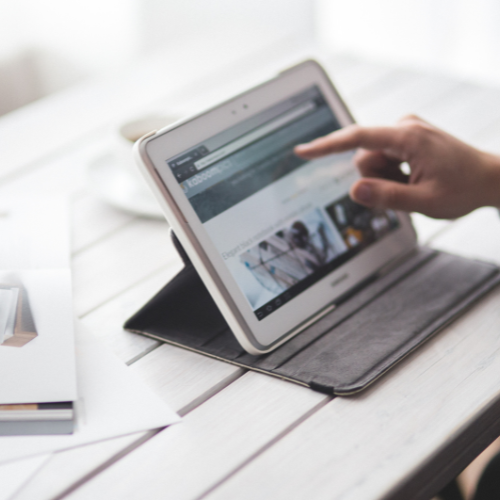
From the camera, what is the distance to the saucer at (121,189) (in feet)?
2.85

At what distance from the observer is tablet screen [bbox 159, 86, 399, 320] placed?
0.61 metres

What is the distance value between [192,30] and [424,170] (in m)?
2.79

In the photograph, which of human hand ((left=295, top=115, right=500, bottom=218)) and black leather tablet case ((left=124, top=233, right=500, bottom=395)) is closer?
black leather tablet case ((left=124, top=233, right=500, bottom=395))

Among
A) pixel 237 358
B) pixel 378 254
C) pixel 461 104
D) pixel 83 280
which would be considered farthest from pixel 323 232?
pixel 461 104

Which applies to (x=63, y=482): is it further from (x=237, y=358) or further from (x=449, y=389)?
(x=449, y=389)

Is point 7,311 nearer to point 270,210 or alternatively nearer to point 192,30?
point 270,210

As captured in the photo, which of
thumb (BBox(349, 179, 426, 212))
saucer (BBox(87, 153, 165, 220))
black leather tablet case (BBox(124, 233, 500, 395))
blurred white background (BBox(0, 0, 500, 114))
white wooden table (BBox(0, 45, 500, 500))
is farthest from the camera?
blurred white background (BBox(0, 0, 500, 114))

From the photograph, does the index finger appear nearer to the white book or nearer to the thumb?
the thumb

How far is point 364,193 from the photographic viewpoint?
0.68 metres

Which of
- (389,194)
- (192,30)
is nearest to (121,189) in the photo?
(389,194)

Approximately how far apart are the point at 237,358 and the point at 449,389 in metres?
0.20

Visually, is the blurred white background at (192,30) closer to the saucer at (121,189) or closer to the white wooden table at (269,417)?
the saucer at (121,189)

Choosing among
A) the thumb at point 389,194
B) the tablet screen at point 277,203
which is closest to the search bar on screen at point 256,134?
the tablet screen at point 277,203

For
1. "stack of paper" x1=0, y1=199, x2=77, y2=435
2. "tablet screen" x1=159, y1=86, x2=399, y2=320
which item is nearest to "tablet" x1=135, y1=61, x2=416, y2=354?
"tablet screen" x1=159, y1=86, x2=399, y2=320
